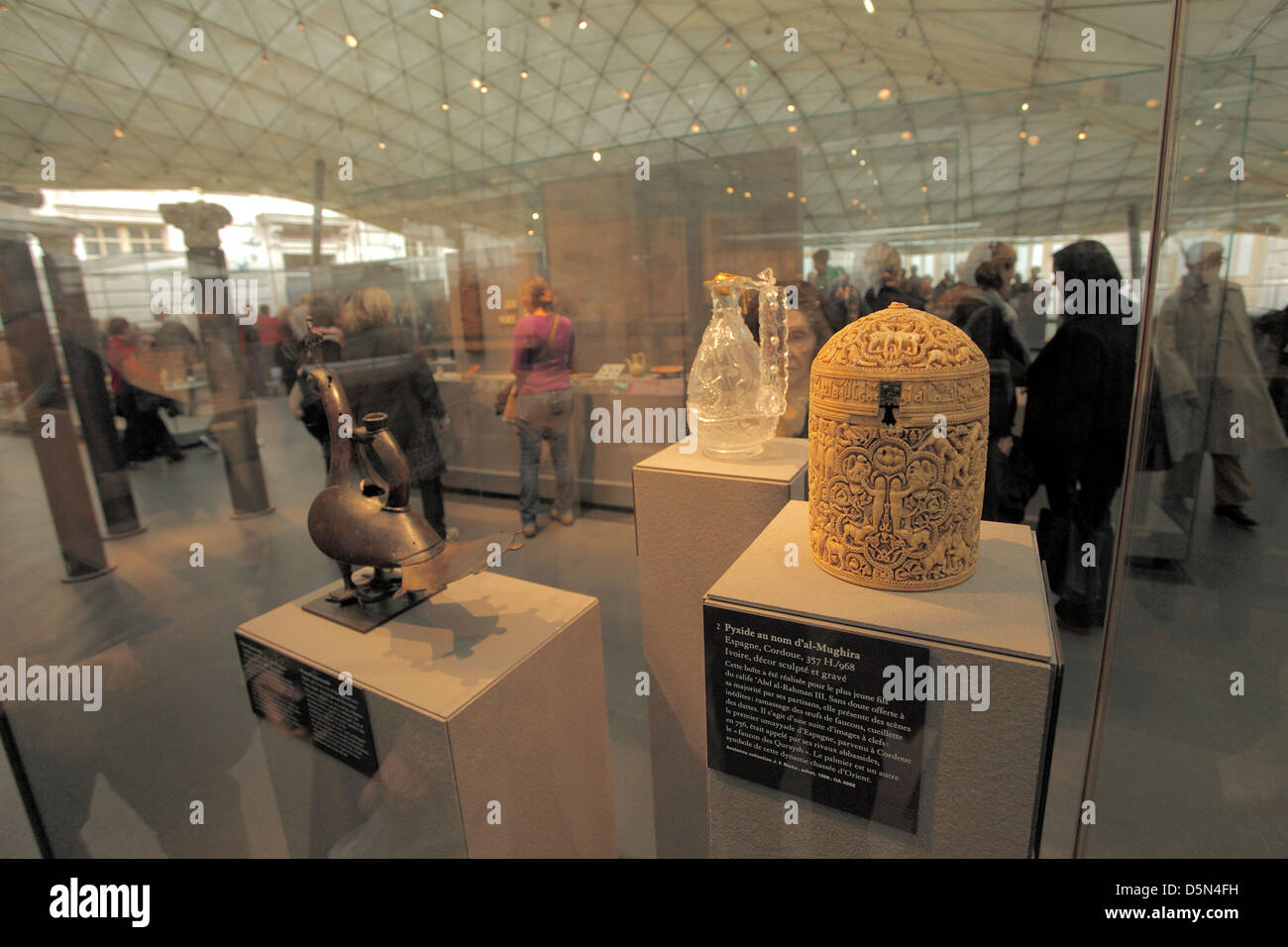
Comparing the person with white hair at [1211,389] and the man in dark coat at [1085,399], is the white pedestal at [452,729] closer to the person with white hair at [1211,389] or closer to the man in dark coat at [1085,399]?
the person with white hair at [1211,389]

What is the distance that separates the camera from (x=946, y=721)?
119 centimetres

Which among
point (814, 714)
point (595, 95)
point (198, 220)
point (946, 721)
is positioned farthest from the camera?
point (595, 95)

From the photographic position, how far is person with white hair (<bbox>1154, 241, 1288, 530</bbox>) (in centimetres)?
213

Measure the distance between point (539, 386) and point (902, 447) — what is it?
410 cm

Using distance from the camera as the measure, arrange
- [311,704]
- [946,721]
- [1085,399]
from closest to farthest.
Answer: [946,721] < [311,704] < [1085,399]

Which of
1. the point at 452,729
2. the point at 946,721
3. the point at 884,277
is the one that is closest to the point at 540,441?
the point at 884,277

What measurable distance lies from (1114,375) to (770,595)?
119 inches

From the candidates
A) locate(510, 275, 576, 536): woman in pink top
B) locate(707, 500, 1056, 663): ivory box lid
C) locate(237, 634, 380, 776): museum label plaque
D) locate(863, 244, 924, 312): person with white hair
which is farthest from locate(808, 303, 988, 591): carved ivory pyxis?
locate(510, 275, 576, 536): woman in pink top

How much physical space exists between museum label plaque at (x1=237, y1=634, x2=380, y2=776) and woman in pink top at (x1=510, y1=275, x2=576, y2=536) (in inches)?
129

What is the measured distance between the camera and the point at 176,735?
3.13 meters

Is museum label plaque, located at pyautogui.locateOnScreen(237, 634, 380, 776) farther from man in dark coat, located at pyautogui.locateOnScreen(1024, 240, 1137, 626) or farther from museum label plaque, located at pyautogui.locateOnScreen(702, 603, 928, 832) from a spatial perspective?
man in dark coat, located at pyautogui.locateOnScreen(1024, 240, 1137, 626)

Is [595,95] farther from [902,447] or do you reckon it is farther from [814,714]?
[814,714]

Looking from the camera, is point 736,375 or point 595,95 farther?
point 595,95

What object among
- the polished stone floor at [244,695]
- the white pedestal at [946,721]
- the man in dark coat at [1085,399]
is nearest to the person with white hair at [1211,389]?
the polished stone floor at [244,695]
